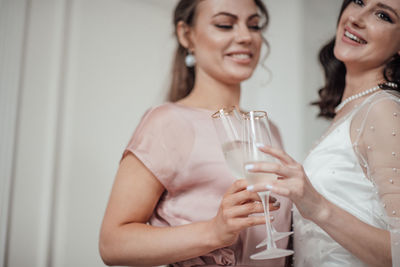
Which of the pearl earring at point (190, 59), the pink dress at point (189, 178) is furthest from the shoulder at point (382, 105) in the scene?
the pearl earring at point (190, 59)

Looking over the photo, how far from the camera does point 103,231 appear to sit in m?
1.26

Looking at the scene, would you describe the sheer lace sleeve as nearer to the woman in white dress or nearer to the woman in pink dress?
the woman in white dress

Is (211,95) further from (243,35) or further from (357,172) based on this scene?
(357,172)

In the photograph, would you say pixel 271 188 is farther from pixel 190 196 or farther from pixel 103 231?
pixel 103 231

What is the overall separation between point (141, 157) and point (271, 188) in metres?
0.56

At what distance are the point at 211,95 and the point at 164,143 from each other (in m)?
0.36

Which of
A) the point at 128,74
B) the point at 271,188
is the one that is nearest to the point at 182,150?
the point at 271,188

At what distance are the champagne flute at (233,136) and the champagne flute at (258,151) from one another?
18 mm

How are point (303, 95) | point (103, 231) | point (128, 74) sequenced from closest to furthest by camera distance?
point (103, 231)
point (128, 74)
point (303, 95)

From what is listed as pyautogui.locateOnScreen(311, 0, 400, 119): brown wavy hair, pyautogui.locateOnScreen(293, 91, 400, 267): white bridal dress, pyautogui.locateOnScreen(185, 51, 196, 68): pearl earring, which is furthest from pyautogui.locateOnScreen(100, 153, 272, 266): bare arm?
pyautogui.locateOnScreen(311, 0, 400, 119): brown wavy hair

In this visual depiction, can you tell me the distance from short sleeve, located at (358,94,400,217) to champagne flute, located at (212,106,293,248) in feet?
1.01

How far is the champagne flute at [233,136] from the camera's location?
0.93m

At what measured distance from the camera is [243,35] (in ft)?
5.11

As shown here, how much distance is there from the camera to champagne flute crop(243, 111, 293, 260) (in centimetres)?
88
